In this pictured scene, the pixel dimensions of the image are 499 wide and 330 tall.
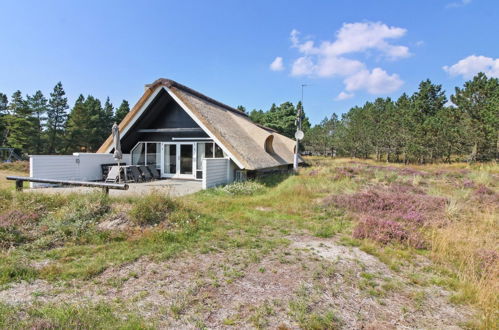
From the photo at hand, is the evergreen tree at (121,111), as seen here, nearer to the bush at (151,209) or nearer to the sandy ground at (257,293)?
the bush at (151,209)

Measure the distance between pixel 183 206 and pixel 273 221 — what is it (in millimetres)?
2460

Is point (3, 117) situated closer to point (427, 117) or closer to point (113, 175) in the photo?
point (113, 175)

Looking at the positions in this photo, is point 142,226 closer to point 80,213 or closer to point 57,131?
point 80,213

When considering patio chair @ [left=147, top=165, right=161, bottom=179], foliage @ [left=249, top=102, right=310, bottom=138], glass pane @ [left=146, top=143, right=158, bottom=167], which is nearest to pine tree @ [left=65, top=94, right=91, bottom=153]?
foliage @ [left=249, top=102, right=310, bottom=138]

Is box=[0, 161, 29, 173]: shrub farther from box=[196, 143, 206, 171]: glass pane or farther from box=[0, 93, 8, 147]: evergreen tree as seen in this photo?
box=[0, 93, 8, 147]: evergreen tree

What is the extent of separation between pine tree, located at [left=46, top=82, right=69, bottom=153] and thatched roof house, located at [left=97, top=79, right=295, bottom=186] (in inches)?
1293

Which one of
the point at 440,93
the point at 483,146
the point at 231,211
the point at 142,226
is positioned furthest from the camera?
the point at 440,93

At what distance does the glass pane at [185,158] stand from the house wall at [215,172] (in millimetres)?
2713

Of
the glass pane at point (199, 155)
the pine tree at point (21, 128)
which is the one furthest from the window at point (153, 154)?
the pine tree at point (21, 128)

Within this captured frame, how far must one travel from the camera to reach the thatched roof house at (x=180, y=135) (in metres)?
12.2

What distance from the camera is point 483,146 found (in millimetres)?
25547

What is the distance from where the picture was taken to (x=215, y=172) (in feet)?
37.4

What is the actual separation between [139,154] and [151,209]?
10.0 m

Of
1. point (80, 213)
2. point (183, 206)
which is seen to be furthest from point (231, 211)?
point (80, 213)
